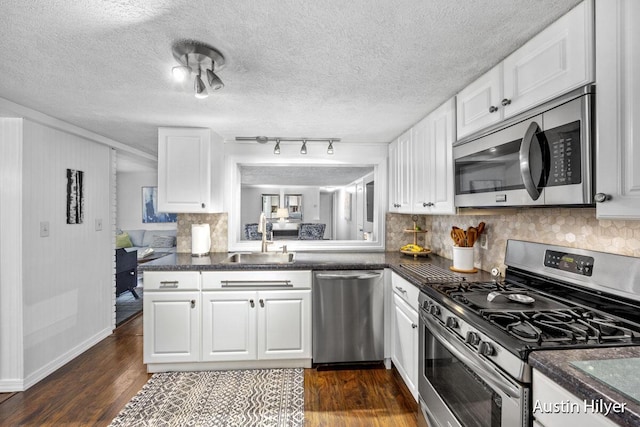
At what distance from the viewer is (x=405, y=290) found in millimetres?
2271

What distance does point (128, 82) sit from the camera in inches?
74.3

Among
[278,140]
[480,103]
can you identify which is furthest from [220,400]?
[480,103]

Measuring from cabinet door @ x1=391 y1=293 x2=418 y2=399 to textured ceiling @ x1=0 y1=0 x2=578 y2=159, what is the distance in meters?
1.49

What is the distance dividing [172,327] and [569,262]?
273 cm

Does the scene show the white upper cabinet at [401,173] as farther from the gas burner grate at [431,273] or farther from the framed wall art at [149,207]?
the framed wall art at [149,207]

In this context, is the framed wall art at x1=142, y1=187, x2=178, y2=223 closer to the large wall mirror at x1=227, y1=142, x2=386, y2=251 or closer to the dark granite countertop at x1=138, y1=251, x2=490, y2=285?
the large wall mirror at x1=227, y1=142, x2=386, y2=251

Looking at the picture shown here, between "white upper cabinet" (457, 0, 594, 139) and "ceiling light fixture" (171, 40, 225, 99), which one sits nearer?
"white upper cabinet" (457, 0, 594, 139)

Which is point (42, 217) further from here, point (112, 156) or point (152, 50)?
point (152, 50)

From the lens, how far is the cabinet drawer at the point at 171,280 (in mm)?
2574

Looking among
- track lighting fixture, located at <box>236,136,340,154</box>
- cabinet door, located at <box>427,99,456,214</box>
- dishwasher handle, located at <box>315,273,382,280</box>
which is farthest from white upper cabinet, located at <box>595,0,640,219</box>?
track lighting fixture, located at <box>236,136,340,154</box>

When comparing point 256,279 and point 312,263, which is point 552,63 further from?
point 256,279

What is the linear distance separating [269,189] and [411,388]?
2384 millimetres

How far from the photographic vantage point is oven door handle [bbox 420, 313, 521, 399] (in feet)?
3.60

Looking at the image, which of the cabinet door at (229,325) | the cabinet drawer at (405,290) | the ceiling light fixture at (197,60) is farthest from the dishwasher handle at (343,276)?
the ceiling light fixture at (197,60)
